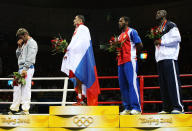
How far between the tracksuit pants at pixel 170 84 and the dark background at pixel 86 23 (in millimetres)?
8402

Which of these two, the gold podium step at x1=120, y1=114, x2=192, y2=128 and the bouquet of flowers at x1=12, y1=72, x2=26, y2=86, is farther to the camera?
the bouquet of flowers at x1=12, y1=72, x2=26, y2=86

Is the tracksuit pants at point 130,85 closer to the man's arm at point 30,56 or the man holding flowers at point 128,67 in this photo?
the man holding flowers at point 128,67

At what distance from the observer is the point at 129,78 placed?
4391mm

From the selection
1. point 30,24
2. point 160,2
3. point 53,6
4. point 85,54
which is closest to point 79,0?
point 53,6

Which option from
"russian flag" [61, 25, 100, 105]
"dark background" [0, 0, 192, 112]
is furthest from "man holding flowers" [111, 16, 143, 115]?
"dark background" [0, 0, 192, 112]

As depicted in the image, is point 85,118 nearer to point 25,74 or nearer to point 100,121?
point 100,121

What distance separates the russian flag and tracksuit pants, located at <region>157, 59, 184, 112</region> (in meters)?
1.02

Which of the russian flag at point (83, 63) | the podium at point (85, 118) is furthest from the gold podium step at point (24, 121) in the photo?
the russian flag at point (83, 63)

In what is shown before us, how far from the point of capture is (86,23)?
13266mm

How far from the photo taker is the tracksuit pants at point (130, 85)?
14.2ft

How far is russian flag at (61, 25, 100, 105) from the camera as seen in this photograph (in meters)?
4.58

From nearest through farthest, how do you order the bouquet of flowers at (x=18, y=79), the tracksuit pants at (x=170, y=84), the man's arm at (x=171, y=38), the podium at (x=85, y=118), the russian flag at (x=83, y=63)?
the podium at (x=85, y=118) → the tracksuit pants at (x=170, y=84) → the man's arm at (x=171, y=38) → the russian flag at (x=83, y=63) → the bouquet of flowers at (x=18, y=79)

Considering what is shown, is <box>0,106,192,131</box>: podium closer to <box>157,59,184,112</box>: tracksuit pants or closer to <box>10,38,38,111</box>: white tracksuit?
<box>157,59,184,112</box>: tracksuit pants

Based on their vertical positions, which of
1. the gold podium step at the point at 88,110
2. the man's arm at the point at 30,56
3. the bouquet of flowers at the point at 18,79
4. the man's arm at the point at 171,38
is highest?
the man's arm at the point at 171,38
